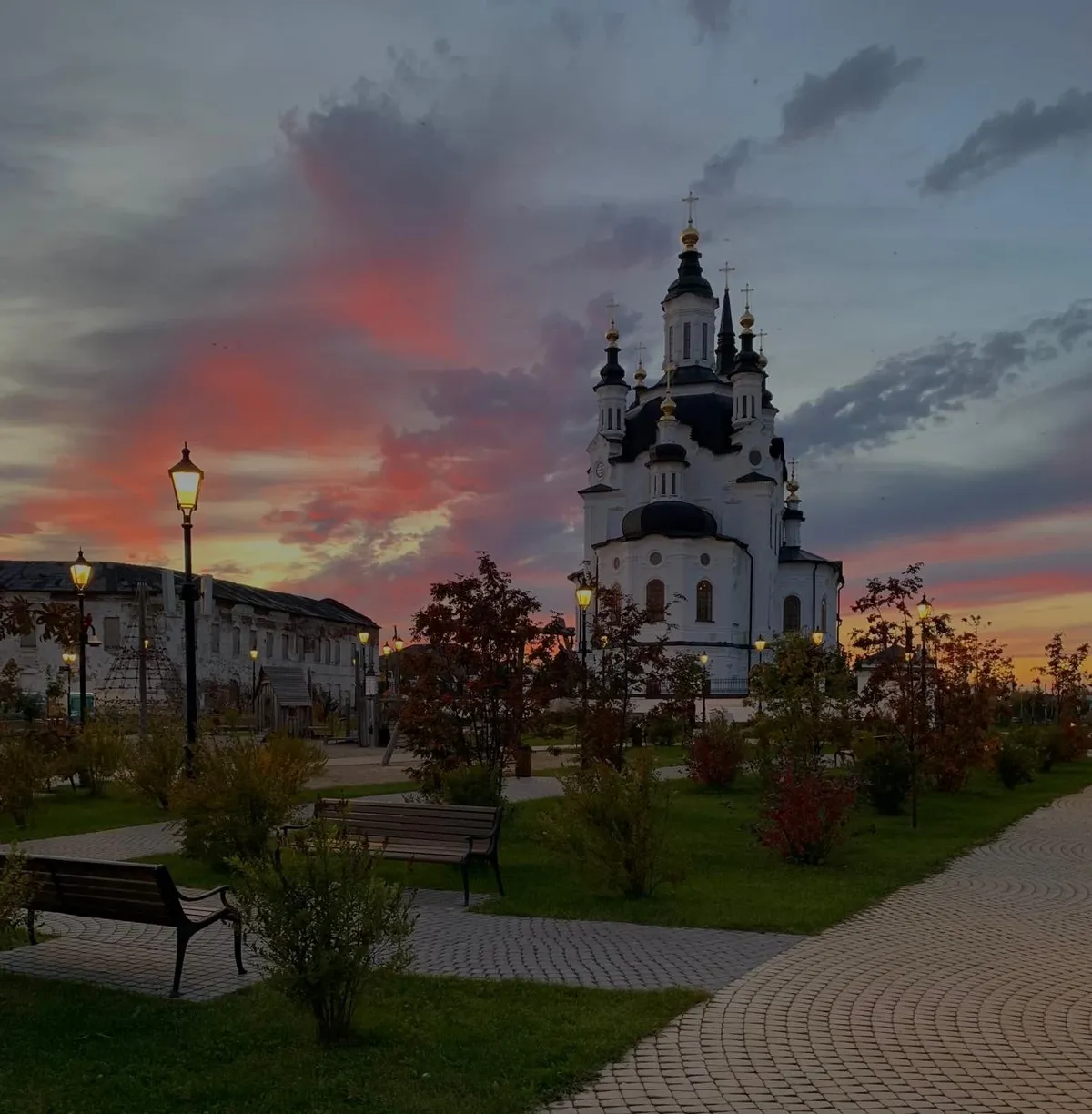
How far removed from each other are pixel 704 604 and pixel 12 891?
56573 mm

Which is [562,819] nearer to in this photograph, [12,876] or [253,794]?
[253,794]

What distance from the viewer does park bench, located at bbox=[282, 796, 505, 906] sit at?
32.3 ft

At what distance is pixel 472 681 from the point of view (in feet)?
47.9

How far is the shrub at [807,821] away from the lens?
11.7 metres

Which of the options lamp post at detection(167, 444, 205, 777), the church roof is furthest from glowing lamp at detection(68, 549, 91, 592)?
the church roof

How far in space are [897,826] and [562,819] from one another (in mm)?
7420

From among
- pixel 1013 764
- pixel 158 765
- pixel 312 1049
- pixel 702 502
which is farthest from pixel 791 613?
pixel 312 1049

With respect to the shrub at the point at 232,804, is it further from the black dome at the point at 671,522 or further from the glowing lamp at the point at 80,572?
the black dome at the point at 671,522

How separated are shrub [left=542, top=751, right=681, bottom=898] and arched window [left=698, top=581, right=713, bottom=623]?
170 ft

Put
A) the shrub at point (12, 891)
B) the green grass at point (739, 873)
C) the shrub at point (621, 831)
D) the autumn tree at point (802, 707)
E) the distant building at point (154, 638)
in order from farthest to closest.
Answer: the distant building at point (154, 638) < the autumn tree at point (802, 707) < the shrub at point (621, 831) < the green grass at point (739, 873) < the shrub at point (12, 891)

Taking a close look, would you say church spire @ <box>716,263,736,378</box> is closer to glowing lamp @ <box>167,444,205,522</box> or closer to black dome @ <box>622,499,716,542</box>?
black dome @ <box>622,499,716,542</box>

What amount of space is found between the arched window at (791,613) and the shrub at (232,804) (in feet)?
198

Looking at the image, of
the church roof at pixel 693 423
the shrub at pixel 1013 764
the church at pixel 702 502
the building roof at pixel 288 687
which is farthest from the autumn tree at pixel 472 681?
the church roof at pixel 693 423

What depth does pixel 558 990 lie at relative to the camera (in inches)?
262
